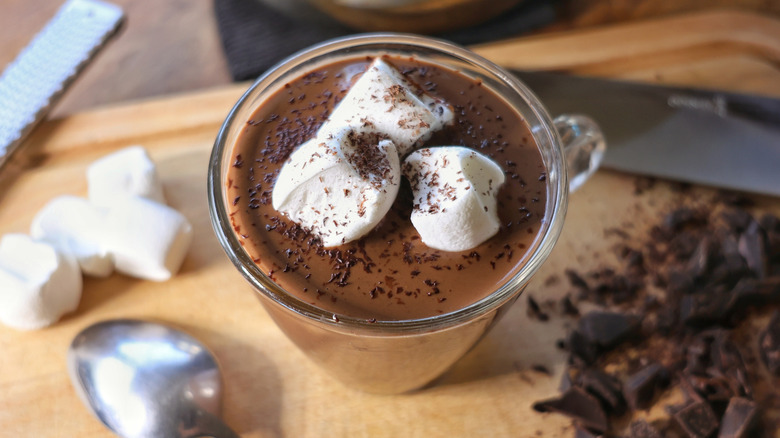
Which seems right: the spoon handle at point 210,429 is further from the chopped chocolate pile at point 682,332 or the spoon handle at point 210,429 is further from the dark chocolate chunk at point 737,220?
the dark chocolate chunk at point 737,220

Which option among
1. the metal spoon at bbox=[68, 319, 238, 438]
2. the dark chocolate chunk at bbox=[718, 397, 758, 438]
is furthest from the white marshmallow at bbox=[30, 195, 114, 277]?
the dark chocolate chunk at bbox=[718, 397, 758, 438]

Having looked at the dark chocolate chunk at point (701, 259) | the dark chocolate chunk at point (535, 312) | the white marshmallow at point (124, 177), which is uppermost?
the white marshmallow at point (124, 177)

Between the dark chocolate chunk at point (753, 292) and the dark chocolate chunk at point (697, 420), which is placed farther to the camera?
the dark chocolate chunk at point (753, 292)

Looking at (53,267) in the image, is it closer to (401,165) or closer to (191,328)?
(191,328)

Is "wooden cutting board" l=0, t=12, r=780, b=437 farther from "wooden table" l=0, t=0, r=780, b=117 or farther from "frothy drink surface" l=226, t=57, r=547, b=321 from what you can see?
"frothy drink surface" l=226, t=57, r=547, b=321

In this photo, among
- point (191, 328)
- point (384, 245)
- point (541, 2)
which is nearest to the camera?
point (384, 245)

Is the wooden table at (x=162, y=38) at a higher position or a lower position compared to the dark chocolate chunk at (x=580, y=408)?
higher

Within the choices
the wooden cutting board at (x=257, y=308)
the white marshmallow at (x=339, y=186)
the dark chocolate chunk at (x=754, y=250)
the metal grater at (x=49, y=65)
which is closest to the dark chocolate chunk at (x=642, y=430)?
the wooden cutting board at (x=257, y=308)

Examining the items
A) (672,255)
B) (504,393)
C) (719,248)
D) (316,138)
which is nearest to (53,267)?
(316,138)
